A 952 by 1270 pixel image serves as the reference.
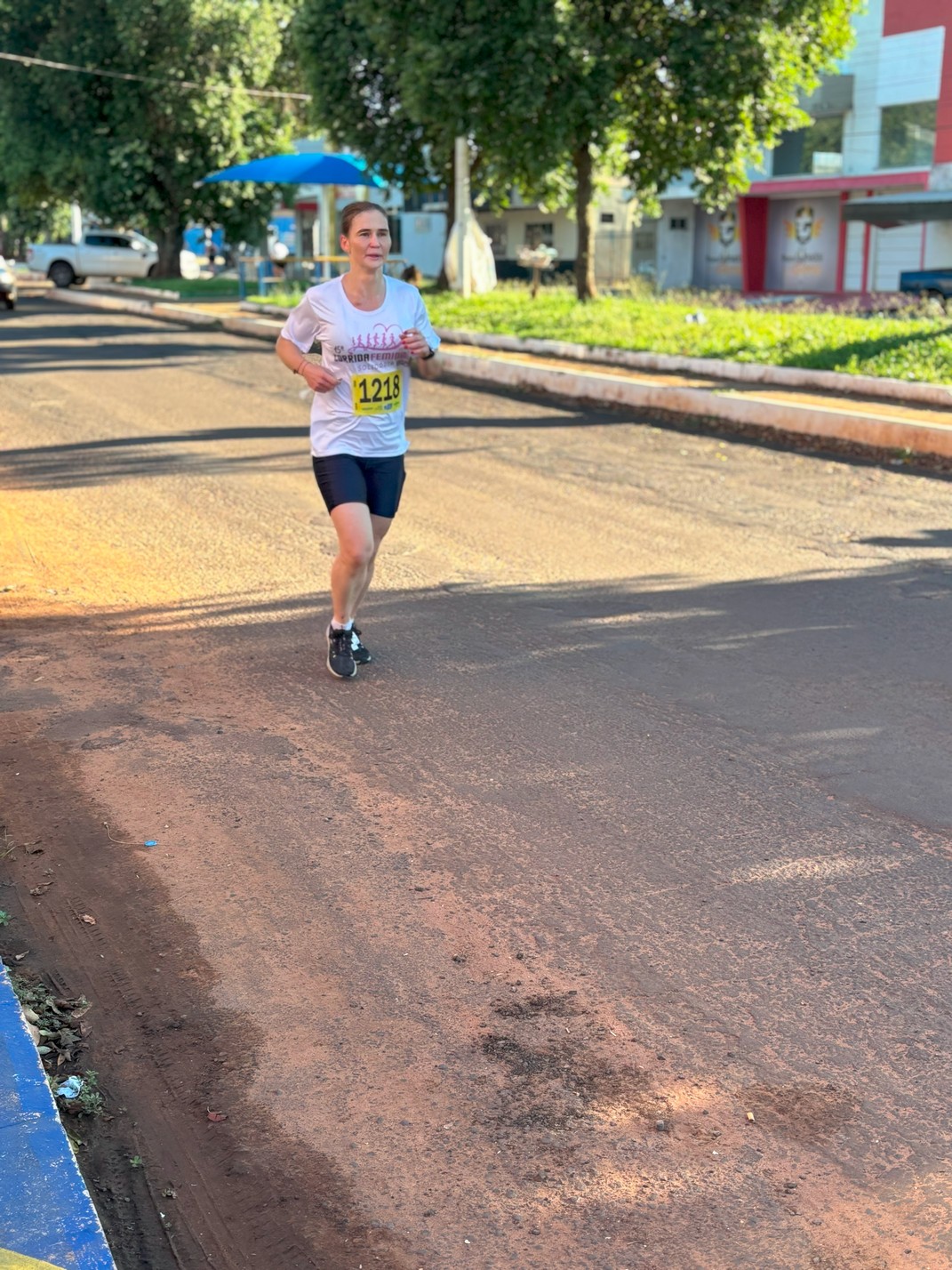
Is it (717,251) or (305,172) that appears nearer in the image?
(305,172)

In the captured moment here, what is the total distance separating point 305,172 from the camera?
31641 millimetres

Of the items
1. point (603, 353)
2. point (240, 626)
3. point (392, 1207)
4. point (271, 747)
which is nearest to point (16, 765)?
point (271, 747)

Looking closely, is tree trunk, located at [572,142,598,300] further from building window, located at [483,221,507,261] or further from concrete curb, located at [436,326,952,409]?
building window, located at [483,221,507,261]

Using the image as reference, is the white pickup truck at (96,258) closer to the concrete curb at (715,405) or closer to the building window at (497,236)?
the building window at (497,236)

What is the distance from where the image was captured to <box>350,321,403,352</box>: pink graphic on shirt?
5969 millimetres

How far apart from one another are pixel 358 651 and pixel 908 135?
123 feet

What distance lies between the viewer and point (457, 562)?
8.33m

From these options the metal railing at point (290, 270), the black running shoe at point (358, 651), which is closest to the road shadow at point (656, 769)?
the black running shoe at point (358, 651)

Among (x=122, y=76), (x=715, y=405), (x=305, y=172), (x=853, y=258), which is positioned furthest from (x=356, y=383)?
(x=853, y=258)

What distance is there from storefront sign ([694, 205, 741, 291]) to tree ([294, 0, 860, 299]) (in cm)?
2215

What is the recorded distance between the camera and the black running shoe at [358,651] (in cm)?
632

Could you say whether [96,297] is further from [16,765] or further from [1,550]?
[16,765]

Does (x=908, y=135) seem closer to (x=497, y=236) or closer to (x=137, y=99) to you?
(x=137, y=99)

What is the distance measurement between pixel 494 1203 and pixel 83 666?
4.02 m
